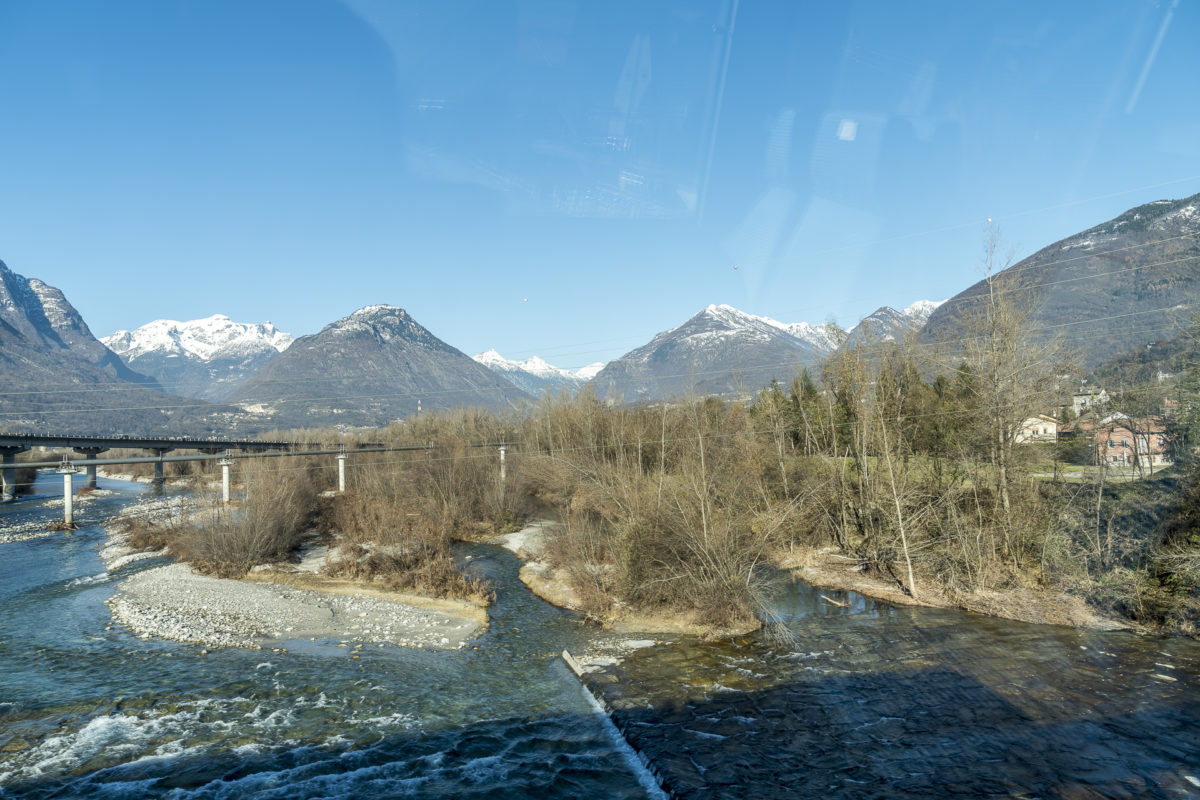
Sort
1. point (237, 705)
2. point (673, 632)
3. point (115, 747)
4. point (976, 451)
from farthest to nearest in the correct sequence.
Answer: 1. point (976, 451)
2. point (673, 632)
3. point (237, 705)
4. point (115, 747)

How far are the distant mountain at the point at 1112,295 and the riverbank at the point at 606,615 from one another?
16.0 metres

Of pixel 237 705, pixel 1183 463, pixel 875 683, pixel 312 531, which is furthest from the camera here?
pixel 312 531

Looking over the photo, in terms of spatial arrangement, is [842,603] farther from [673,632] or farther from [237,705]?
[237,705]

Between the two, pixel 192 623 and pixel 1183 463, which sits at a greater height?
pixel 1183 463

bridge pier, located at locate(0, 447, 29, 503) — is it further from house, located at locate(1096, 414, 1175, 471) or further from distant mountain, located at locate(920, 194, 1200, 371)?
house, located at locate(1096, 414, 1175, 471)

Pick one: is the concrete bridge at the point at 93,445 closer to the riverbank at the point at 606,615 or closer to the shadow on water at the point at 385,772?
the riverbank at the point at 606,615

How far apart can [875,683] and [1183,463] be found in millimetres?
12153

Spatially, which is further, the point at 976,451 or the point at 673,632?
the point at 976,451

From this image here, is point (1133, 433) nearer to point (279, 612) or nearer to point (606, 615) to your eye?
point (606, 615)

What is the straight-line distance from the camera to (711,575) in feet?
63.0

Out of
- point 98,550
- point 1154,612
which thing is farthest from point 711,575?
point 98,550

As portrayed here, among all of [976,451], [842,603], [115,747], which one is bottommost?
[842,603]

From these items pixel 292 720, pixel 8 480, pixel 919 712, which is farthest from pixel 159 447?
pixel 919 712

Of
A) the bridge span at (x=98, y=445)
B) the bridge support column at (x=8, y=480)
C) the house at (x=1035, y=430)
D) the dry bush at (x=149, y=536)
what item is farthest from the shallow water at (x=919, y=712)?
the bridge support column at (x=8, y=480)
